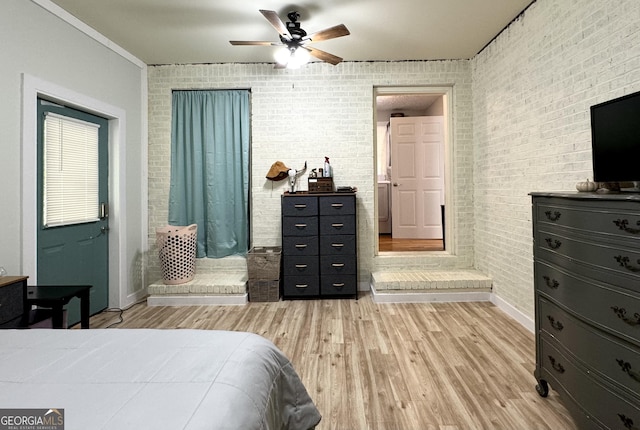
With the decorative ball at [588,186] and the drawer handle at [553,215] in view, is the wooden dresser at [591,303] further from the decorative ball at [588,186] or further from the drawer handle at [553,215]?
the decorative ball at [588,186]

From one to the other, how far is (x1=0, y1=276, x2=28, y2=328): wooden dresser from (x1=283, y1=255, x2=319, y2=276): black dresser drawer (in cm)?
232

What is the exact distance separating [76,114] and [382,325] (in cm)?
343

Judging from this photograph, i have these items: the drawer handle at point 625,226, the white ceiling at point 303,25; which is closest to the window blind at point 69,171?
the white ceiling at point 303,25

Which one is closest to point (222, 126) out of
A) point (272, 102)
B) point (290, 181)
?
point (272, 102)

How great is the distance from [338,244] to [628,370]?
2795 mm

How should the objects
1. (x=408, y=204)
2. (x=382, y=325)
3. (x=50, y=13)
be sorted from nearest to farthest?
(x=50, y=13), (x=382, y=325), (x=408, y=204)

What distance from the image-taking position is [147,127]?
4.32m

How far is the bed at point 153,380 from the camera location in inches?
31.8

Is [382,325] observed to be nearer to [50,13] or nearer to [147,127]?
[147,127]

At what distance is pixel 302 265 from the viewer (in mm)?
3982

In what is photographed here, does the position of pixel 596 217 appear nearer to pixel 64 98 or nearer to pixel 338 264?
pixel 338 264

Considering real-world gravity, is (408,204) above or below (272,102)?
below

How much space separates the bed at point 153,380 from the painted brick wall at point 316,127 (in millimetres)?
3110

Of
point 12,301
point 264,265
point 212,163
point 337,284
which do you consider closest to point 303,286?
point 337,284
